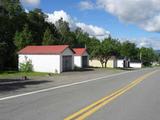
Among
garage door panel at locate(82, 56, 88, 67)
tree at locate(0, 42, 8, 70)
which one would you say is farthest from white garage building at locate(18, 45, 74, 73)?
garage door panel at locate(82, 56, 88, 67)

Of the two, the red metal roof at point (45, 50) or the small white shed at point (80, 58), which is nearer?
the red metal roof at point (45, 50)

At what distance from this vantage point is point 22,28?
7050cm

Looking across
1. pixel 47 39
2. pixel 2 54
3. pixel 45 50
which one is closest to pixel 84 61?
pixel 47 39

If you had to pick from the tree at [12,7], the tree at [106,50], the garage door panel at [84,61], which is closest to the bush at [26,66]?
the tree at [12,7]

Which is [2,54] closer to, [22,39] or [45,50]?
[45,50]

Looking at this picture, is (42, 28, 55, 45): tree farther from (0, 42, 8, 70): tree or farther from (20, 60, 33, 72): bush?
(20, 60, 33, 72): bush

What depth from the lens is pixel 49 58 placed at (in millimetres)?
53938

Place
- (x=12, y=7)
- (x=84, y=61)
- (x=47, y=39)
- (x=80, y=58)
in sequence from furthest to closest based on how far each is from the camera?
(x=84, y=61) < (x=80, y=58) < (x=12, y=7) < (x=47, y=39)

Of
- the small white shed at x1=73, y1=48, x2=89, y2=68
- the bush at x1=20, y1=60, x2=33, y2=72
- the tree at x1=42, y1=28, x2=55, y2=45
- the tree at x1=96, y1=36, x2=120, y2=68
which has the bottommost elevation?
the bush at x1=20, y1=60, x2=33, y2=72

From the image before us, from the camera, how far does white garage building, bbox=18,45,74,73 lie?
53219 mm

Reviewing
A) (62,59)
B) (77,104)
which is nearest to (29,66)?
(62,59)

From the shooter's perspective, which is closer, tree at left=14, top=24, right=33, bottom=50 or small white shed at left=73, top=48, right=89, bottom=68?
tree at left=14, top=24, right=33, bottom=50

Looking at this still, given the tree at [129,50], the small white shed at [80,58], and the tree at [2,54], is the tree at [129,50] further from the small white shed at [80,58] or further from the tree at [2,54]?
the tree at [2,54]

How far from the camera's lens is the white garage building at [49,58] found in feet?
175
